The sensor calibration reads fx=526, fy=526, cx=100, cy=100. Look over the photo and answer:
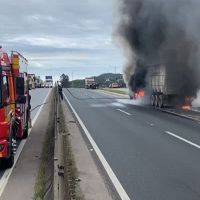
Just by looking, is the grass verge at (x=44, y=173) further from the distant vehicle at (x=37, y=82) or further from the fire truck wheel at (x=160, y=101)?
the distant vehicle at (x=37, y=82)

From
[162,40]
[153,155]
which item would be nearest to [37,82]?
[162,40]

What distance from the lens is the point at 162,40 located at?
35750mm

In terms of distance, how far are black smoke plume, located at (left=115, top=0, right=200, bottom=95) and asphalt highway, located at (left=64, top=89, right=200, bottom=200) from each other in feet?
32.2

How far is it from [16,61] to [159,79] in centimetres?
1908

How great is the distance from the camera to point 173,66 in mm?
32156

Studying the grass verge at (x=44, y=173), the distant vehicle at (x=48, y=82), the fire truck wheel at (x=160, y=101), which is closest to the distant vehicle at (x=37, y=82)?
the distant vehicle at (x=48, y=82)

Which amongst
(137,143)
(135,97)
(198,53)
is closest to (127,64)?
(135,97)

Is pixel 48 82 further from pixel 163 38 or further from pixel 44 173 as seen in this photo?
pixel 44 173

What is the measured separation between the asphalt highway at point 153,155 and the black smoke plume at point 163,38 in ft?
32.2

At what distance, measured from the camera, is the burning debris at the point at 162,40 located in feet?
103

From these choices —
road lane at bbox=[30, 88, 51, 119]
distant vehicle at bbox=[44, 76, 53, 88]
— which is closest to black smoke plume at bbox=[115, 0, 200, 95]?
road lane at bbox=[30, 88, 51, 119]

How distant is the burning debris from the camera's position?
3127 cm

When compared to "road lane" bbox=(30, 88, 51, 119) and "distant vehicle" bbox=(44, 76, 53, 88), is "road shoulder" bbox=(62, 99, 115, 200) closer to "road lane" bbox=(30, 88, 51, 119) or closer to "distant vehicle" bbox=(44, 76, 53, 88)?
"road lane" bbox=(30, 88, 51, 119)

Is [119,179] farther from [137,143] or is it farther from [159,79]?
[159,79]
